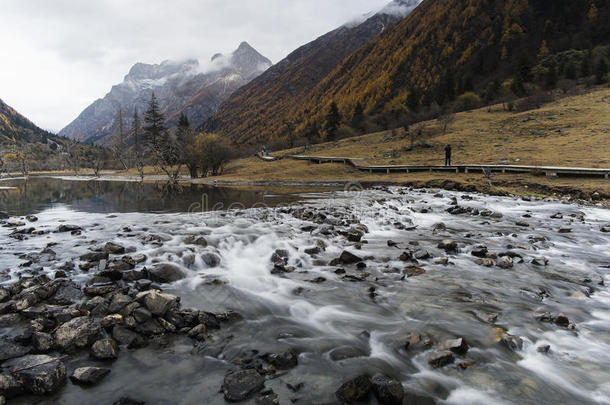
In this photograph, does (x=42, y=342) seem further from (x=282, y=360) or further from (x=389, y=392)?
(x=389, y=392)

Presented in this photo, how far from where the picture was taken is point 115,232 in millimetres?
12977

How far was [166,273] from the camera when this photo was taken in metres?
8.14

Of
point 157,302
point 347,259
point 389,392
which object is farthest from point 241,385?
point 347,259

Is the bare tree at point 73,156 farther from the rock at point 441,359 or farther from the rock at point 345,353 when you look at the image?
Answer: the rock at point 441,359

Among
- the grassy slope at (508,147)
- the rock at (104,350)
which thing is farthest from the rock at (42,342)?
the grassy slope at (508,147)

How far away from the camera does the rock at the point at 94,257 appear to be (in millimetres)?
8953

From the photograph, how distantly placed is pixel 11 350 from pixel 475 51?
165 metres

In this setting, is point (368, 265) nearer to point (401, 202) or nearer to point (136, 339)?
point (136, 339)

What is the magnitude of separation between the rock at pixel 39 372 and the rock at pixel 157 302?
62.3 inches

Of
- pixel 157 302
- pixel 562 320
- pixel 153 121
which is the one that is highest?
pixel 153 121

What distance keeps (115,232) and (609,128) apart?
4695 cm

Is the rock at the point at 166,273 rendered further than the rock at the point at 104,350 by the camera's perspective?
Yes

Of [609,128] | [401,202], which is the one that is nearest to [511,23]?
[609,128]

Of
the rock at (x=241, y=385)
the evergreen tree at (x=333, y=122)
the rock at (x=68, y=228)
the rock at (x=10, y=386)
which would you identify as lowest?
the rock at (x=241, y=385)
